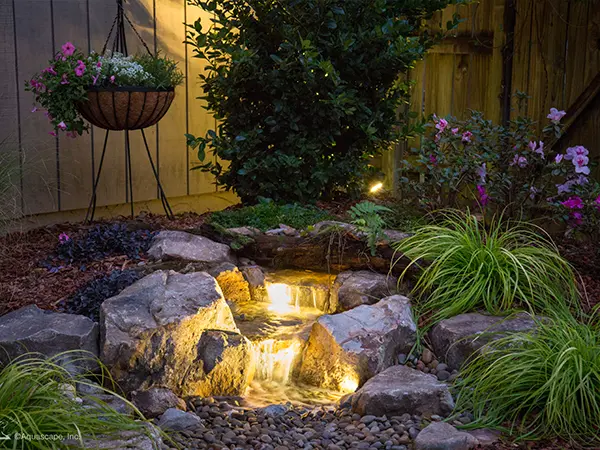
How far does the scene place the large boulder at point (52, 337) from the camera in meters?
3.47

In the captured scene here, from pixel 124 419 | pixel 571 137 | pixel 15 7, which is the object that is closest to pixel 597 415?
pixel 124 419

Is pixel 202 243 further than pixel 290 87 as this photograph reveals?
No

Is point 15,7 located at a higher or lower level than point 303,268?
higher

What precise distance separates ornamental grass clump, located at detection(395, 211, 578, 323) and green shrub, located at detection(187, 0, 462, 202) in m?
1.55

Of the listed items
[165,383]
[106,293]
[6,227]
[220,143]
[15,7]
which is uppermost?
[15,7]

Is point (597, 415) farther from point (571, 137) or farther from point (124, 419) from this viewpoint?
point (571, 137)

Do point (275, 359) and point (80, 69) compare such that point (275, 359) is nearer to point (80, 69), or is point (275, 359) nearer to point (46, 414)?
point (46, 414)

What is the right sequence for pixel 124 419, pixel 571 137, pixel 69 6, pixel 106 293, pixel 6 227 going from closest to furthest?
1. pixel 124 419
2. pixel 106 293
3. pixel 6 227
4. pixel 69 6
5. pixel 571 137

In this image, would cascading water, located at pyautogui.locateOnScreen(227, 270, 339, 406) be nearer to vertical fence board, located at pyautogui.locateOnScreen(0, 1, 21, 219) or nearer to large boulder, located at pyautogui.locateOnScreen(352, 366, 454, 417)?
large boulder, located at pyautogui.locateOnScreen(352, 366, 454, 417)

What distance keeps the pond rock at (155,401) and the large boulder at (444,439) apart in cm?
112

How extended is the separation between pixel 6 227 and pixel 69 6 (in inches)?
70.1

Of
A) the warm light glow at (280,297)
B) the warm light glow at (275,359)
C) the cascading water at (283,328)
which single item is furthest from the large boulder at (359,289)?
the warm light glow at (275,359)

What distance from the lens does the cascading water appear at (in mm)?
3918

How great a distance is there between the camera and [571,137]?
5.81m
